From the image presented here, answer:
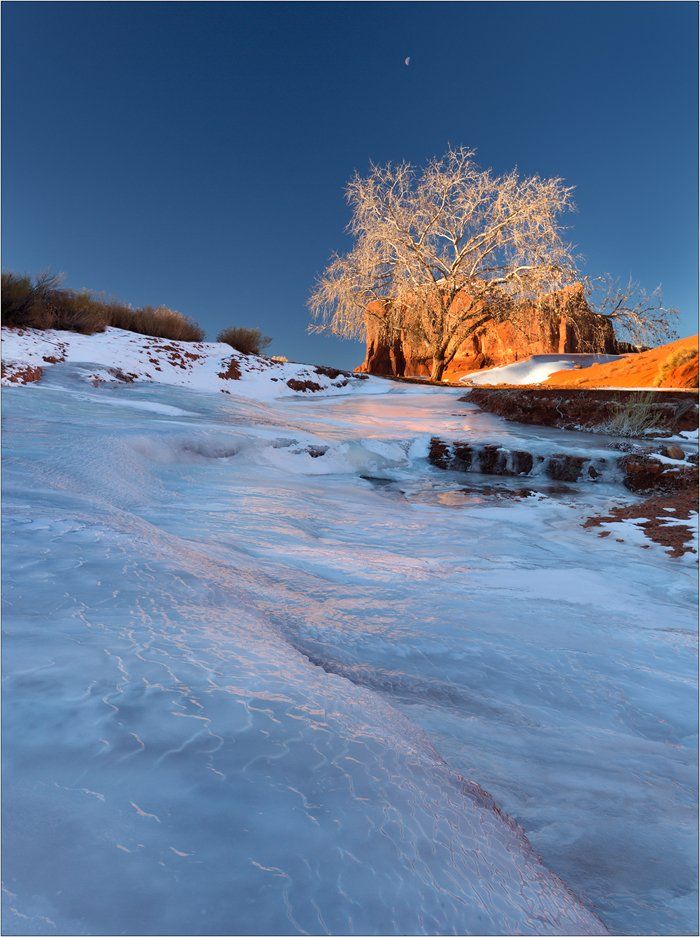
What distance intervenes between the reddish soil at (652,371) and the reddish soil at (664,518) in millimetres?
7830

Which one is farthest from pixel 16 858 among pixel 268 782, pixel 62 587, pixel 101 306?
pixel 101 306

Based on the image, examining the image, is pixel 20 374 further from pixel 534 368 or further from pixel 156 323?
pixel 534 368

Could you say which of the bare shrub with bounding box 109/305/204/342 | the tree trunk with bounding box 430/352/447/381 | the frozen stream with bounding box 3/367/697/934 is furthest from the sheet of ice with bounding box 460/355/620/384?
the frozen stream with bounding box 3/367/697/934

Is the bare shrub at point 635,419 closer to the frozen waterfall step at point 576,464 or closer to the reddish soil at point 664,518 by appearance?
the frozen waterfall step at point 576,464

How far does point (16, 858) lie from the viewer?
0.67 meters

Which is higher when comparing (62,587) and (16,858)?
(62,587)

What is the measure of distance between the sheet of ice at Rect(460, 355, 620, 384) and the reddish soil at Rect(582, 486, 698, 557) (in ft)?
52.8

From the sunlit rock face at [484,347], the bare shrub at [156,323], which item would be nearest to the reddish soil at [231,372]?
the bare shrub at [156,323]

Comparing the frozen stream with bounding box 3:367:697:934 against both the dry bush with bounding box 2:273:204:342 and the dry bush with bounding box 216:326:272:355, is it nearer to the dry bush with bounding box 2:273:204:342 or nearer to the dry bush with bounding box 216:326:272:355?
the dry bush with bounding box 2:273:204:342

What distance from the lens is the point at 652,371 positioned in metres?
13.4

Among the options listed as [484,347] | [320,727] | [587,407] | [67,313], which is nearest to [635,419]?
[587,407]

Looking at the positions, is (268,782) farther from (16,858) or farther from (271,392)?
(271,392)

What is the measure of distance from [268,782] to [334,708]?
0.31 metres

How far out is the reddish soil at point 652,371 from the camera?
39.1 feet
